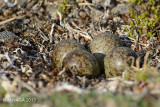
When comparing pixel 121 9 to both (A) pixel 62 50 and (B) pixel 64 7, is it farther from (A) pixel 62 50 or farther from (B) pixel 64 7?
(A) pixel 62 50

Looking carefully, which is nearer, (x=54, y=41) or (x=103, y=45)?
(x=103, y=45)

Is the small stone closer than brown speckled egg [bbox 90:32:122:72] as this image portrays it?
No

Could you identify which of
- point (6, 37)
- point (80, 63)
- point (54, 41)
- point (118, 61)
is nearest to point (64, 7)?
point (54, 41)

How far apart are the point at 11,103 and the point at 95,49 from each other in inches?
96.9

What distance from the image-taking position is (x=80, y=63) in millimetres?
4152

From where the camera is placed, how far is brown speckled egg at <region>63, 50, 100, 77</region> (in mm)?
4145

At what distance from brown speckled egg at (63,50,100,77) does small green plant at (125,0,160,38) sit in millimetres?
1981

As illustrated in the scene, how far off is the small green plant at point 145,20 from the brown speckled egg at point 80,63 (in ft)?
6.50

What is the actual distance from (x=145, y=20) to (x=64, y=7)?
7.60 ft

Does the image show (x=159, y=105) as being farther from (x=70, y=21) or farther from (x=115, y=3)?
(x=115, y=3)

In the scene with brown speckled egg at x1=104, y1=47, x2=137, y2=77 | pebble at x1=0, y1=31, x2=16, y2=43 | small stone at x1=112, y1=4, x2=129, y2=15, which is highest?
small stone at x1=112, y1=4, x2=129, y2=15

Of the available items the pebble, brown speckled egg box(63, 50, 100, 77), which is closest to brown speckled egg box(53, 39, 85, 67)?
brown speckled egg box(63, 50, 100, 77)

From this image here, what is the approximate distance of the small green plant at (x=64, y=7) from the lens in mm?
6693

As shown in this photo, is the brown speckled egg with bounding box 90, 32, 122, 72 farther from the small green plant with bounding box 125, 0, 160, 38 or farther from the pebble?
the pebble
